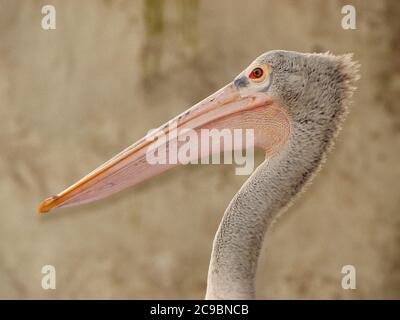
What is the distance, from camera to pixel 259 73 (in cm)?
245

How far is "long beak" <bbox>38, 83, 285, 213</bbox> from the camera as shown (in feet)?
8.12

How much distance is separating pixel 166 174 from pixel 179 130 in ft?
6.81

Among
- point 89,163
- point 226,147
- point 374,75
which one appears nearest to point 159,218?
point 89,163

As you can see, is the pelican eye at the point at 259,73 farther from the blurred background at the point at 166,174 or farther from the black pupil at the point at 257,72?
the blurred background at the point at 166,174

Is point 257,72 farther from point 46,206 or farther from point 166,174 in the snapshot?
point 166,174

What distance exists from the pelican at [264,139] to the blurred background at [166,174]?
200cm

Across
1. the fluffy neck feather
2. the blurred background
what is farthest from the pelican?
the blurred background

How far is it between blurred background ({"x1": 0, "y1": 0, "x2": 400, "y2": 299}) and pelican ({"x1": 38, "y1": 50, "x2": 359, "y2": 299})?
200 cm

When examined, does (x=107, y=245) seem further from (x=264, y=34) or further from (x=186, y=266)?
(x=264, y=34)

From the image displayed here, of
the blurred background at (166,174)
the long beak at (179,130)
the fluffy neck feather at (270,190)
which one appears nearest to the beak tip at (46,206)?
the long beak at (179,130)

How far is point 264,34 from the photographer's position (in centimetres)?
455

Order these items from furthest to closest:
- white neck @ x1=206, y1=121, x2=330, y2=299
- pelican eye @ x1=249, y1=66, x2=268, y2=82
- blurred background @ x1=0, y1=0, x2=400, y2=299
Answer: blurred background @ x1=0, y1=0, x2=400, y2=299 → pelican eye @ x1=249, y1=66, x2=268, y2=82 → white neck @ x1=206, y1=121, x2=330, y2=299

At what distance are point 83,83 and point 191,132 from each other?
2198 millimetres

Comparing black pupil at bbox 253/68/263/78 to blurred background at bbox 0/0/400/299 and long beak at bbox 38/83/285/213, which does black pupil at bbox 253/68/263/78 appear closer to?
long beak at bbox 38/83/285/213
